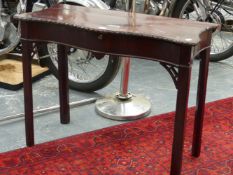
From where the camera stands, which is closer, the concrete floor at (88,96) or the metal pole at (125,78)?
the concrete floor at (88,96)

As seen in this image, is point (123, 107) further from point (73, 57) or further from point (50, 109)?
point (73, 57)

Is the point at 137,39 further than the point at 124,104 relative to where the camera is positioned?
No

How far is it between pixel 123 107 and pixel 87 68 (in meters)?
0.47

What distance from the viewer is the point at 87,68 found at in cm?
287

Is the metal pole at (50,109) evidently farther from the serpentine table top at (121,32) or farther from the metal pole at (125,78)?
the serpentine table top at (121,32)

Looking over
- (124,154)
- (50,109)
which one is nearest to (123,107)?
(50,109)

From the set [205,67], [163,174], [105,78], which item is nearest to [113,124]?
[105,78]

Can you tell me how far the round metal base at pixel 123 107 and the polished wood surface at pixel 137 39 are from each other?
0.56 meters

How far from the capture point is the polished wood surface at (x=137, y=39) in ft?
5.14

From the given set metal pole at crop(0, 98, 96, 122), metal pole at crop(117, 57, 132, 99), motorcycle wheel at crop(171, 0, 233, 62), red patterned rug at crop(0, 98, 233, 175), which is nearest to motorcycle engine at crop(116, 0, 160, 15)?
motorcycle wheel at crop(171, 0, 233, 62)

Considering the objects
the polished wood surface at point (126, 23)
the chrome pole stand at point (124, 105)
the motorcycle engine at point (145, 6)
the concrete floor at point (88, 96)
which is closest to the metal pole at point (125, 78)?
the chrome pole stand at point (124, 105)

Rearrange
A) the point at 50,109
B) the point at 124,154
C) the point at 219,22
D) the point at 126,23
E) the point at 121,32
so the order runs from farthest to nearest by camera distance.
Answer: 1. the point at 219,22
2. the point at 50,109
3. the point at 124,154
4. the point at 126,23
5. the point at 121,32

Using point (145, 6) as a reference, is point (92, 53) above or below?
below

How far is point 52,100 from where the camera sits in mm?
2729
